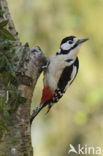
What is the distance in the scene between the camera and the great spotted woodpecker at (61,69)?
4230mm

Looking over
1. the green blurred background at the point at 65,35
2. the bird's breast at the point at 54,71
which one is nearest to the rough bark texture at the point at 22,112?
the bird's breast at the point at 54,71

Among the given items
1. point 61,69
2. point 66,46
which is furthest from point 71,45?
point 61,69

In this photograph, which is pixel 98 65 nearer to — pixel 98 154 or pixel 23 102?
pixel 98 154

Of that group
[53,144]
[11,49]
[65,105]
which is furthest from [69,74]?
[53,144]

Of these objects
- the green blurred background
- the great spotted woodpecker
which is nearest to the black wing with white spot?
the great spotted woodpecker

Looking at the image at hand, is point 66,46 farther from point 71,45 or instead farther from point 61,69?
point 61,69

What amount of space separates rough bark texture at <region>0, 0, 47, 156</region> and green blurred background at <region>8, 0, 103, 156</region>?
4.08 meters

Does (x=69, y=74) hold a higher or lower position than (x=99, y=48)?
lower

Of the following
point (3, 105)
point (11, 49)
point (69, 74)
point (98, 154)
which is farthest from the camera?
point (98, 154)

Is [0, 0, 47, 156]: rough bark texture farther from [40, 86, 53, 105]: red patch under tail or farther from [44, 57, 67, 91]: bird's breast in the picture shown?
[40, 86, 53, 105]: red patch under tail

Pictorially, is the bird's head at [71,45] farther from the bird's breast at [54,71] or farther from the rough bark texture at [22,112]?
the rough bark texture at [22,112]

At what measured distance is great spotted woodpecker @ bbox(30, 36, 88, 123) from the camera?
4.23 m

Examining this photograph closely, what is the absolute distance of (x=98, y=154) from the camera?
7707 millimetres

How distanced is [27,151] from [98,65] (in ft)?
16.0
